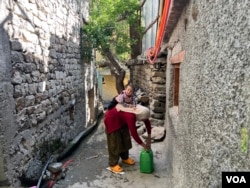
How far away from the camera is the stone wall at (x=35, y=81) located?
273cm

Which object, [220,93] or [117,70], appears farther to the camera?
[117,70]

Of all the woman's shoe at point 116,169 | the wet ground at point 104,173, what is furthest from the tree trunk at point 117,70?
the woman's shoe at point 116,169

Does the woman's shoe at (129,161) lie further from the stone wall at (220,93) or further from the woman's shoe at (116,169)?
the stone wall at (220,93)

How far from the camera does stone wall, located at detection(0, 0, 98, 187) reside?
2729 millimetres

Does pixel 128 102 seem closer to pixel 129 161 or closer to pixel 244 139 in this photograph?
pixel 129 161

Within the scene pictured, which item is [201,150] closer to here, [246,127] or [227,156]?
[227,156]

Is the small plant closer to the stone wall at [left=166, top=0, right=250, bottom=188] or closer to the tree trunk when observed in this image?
the stone wall at [left=166, top=0, right=250, bottom=188]

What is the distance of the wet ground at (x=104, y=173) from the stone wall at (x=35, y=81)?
1.76 feet

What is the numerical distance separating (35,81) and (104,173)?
178 centimetres

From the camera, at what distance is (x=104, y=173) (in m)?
3.88

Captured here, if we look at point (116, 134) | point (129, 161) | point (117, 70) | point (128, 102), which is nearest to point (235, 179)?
point (128, 102)

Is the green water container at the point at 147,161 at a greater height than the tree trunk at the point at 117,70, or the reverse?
the tree trunk at the point at 117,70

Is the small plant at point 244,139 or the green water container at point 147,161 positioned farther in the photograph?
the green water container at point 147,161

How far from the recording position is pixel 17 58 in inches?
118
